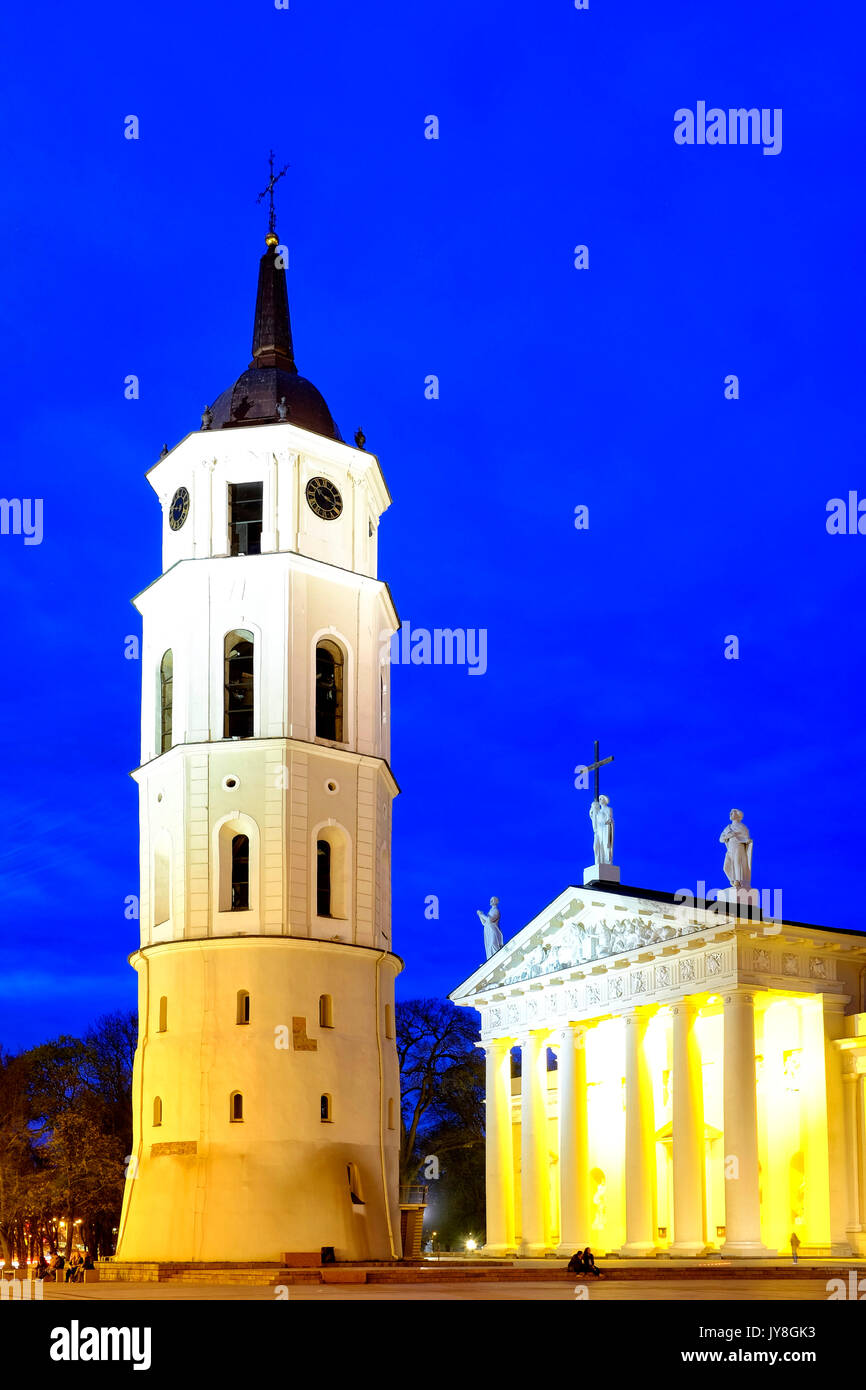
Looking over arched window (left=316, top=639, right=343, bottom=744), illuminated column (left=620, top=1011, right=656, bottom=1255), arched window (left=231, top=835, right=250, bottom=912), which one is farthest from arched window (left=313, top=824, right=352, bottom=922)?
illuminated column (left=620, top=1011, right=656, bottom=1255)

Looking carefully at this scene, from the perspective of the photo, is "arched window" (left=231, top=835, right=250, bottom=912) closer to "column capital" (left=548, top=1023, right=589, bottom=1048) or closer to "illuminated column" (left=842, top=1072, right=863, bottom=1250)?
"column capital" (left=548, top=1023, right=589, bottom=1048)

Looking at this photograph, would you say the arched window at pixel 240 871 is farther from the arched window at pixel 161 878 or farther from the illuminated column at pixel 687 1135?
the illuminated column at pixel 687 1135

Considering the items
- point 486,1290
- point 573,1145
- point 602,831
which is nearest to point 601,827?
point 602,831

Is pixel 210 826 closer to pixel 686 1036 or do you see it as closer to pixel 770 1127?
pixel 686 1036

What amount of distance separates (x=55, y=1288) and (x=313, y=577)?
19.4m

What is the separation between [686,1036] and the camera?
48.8 metres

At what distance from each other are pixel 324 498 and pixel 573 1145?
2275cm

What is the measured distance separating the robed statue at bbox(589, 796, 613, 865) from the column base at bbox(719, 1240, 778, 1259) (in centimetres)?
1503

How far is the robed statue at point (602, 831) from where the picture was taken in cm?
5644

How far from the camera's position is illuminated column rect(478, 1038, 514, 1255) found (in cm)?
5975

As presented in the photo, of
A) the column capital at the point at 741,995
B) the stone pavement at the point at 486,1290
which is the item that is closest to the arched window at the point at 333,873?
the column capital at the point at 741,995

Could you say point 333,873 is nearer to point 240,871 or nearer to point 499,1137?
point 240,871

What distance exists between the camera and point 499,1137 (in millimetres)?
60188
